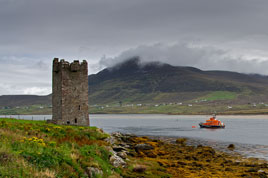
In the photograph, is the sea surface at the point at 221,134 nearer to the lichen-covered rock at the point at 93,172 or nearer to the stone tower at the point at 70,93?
the stone tower at the point at 70,93

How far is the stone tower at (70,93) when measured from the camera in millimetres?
47144

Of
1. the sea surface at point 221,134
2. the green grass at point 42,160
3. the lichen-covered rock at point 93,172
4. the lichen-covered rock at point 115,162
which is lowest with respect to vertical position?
the sea surface at point 221,134

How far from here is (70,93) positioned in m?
47.8

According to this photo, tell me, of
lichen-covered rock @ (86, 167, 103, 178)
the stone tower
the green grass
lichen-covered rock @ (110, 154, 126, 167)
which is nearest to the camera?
the green grass

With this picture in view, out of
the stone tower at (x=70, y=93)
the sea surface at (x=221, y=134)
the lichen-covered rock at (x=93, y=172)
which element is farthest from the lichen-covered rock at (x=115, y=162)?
the sea surface at (x=221, y=134)

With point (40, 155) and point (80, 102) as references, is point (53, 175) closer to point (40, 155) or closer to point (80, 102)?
point (40, 155)

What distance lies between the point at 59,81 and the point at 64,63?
118 inches

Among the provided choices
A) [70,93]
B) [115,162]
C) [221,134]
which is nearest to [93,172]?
[115,162]

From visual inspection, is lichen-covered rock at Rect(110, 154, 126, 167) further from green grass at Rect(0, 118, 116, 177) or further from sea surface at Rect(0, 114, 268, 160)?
sea surface at Rect(0, 114, 268, 160)

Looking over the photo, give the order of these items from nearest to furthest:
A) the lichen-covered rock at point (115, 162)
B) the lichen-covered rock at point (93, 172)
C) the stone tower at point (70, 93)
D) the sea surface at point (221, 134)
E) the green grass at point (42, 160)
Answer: the green grass at point (42, 160) < the lichen-covered rock at point (93, 172) < the lichen-covered rock at point (115, 162) < the stone tower at point (70, 93) < the sea surface at point (221, 134)

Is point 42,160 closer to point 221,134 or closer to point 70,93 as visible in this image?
point 70,93

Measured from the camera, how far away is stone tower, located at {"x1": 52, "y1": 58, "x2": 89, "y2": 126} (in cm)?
4714

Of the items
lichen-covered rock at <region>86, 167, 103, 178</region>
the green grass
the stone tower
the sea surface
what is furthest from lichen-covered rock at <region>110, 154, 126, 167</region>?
the sea surface

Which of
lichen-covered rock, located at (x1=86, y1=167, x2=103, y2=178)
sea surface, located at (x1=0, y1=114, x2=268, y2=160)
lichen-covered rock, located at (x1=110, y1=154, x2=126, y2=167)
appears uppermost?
lichen-covered rock, located at (x1=86, y1=167, x2=103, y2=178)
